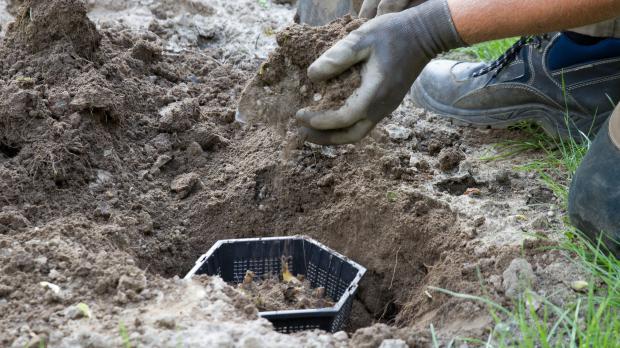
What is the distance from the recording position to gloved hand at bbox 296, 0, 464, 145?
228cm

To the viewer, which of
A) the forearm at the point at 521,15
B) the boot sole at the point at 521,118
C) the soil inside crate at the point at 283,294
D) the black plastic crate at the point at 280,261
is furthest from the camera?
the boot sole at the point at 521,118

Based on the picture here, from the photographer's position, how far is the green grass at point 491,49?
3.63 meters

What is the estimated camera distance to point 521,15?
2.18 metres

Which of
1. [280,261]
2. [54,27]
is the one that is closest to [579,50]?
[280,261]

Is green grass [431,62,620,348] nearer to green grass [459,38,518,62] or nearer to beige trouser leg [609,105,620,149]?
beige trouser leg [609,105,620,149]

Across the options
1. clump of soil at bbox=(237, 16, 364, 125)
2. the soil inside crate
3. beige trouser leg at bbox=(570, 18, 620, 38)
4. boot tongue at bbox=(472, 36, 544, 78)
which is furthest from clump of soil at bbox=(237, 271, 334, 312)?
beige trouser leg at bbox=(570, 18, 620, 38)

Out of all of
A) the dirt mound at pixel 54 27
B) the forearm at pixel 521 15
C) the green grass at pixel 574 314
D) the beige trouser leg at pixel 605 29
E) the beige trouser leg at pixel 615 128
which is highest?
the dirt mound at pixel 54 27

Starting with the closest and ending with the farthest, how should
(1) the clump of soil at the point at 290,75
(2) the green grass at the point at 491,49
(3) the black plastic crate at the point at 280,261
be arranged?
1. (3) the black plastic crate at the point at 280,261
2. (1) the clump of soil at the point at 290,75
3. (2) the green grass at the point at 491,49

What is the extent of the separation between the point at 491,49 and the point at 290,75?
1.42 meters

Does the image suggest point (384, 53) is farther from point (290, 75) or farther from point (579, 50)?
point (579, 50)

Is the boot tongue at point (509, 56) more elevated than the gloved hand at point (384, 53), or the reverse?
the gloved hand at point (384, 53)

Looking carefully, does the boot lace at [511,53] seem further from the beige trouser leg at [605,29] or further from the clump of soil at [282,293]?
the clump of soil at [282,293]

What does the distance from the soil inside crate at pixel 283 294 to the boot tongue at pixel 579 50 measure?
1370 mm

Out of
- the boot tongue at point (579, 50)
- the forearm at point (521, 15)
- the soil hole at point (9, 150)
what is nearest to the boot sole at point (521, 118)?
the boot tongue at point (579, 50)
